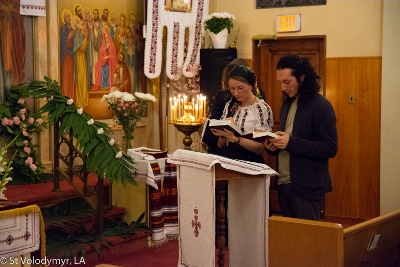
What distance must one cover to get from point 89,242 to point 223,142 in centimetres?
204

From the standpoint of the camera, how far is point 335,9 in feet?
27.3

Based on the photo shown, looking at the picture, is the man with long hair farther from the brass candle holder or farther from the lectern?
the brass candle holder

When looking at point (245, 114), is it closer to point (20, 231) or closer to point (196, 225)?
point (196, 225)

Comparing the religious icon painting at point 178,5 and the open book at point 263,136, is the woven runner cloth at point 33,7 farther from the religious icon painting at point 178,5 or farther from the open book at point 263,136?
the open book at point 263,136

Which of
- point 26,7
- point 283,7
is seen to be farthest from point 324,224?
point 283,7

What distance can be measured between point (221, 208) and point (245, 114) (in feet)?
2.28

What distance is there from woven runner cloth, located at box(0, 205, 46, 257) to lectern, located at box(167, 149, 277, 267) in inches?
39.9

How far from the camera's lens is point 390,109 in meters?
7.99

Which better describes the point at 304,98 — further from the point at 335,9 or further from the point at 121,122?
the point at 335,9

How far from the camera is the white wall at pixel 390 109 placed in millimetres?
7867

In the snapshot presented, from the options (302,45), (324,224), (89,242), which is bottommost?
(89,242)

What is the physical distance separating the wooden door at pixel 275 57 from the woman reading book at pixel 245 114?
393 centimetres

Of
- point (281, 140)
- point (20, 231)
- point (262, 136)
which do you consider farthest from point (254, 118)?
point (20, 231)

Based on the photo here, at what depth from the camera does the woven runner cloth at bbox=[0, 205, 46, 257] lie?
4355 mm
